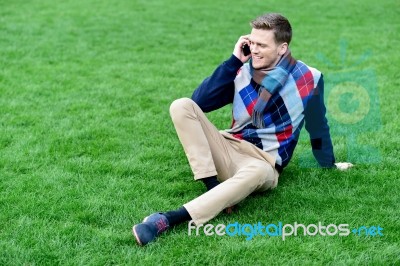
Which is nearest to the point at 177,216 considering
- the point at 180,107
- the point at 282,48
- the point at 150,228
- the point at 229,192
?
the point at 150,228

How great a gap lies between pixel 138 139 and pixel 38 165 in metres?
0.96

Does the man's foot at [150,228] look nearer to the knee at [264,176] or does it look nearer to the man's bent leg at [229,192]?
the man's bent leg at [229,192]

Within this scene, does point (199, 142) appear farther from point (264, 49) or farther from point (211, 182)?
point (264, 49)

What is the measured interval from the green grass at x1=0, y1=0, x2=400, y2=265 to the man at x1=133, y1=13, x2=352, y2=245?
0.96 feet

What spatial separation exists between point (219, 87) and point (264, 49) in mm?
393

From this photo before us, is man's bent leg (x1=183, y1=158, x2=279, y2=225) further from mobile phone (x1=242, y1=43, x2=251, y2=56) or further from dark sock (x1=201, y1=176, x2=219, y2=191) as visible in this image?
mobile phone (x1=242, y1=43, x2=251, y2=56)

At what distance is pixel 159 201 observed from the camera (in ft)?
12.7

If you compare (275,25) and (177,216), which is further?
(275,25)

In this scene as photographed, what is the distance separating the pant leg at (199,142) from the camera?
12.2 ft

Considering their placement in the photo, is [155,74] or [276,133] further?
[155,74]

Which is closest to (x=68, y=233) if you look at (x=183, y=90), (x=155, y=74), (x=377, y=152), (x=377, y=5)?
(x=377, y=152)

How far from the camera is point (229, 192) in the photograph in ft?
11.5

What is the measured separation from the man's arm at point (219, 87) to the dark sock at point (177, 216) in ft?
2.82

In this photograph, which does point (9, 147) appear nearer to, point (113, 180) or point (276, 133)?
point (113, 180)
